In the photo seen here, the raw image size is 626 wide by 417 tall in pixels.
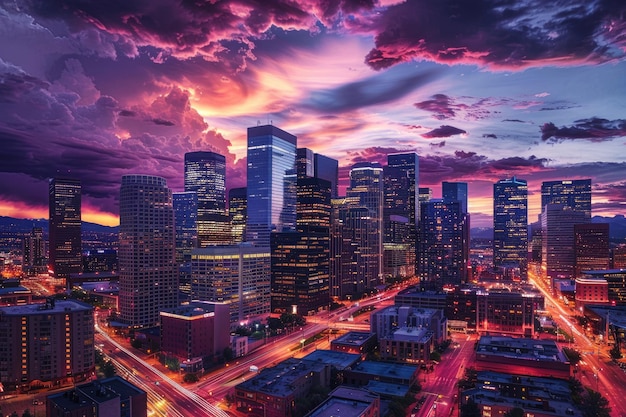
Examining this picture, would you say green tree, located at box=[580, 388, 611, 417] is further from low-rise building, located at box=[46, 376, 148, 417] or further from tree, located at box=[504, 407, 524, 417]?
low-rise building, located at box=[46, 376, 148, 417]

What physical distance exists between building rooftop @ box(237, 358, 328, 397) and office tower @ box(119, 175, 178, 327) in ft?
242

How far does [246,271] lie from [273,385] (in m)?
71.6

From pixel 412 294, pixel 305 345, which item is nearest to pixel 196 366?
pixel 305 345

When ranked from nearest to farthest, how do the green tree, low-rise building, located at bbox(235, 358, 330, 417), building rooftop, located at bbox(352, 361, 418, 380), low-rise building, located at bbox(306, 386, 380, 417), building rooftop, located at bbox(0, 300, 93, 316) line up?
1. low-rise building, located at bbox(306, 386, 380, 417)
2. the green tree
3. low-rise building, located at bbox(235, 358, 330, 417)
4. building rooftop, located at bbox(352, 361, 418, 380)
5. building rooftop, located at bbox(0, 300, 93, 316)

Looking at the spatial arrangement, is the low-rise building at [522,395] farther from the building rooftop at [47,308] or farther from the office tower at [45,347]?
the building rooftop at [47,308]

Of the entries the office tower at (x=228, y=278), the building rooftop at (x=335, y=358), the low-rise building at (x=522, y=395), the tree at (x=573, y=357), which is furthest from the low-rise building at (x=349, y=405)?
the office tower at (x=228, y=278)

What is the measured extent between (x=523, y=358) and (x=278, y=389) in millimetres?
58912

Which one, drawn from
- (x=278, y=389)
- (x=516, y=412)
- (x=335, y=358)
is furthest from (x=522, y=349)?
(x=278, y=389)

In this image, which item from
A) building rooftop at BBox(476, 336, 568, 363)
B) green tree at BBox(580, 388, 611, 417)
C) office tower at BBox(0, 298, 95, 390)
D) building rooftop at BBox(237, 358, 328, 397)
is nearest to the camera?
green tree at BBox(580, 388, 611, 417)

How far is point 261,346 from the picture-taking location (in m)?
124

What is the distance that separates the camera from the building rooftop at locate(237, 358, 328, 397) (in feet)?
257

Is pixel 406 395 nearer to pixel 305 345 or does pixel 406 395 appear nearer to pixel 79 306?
pixel 305 345

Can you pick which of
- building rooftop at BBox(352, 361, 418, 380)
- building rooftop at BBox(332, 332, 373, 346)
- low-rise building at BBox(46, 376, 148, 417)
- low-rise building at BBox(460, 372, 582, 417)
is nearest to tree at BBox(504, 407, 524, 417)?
low-rise building at BBox(460, 372, 582, 417)

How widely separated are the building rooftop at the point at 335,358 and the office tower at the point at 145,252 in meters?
70.8
